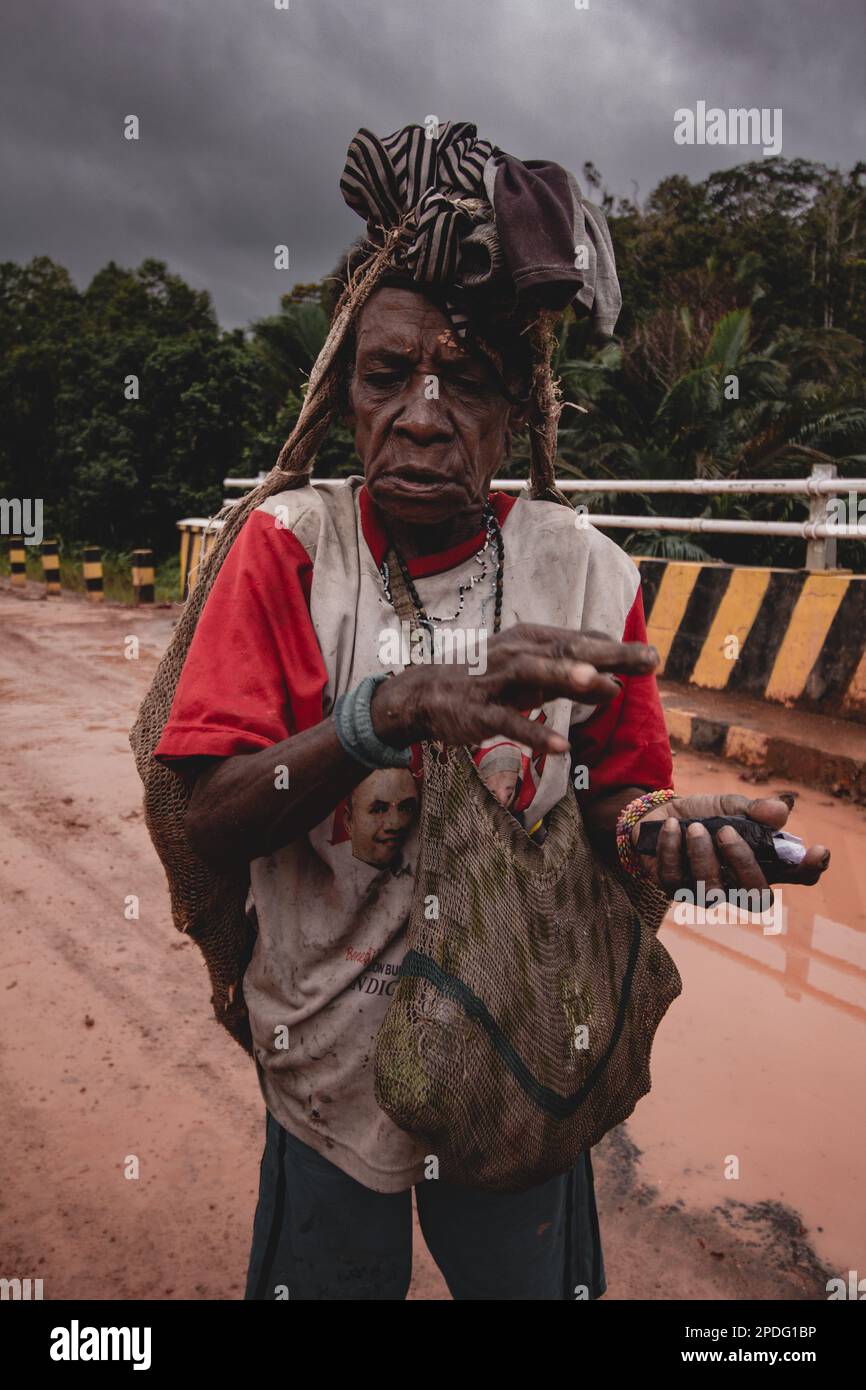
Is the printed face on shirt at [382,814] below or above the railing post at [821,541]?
below

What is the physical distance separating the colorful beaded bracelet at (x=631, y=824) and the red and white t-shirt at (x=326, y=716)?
98 millimetres

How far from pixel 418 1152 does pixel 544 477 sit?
101cm

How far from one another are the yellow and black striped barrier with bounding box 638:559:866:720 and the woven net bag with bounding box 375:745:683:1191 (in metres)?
3.27

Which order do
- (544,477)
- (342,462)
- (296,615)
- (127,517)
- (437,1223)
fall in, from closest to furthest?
1. (296,615)
2. (437,1223)
3. (544,477)
4. (342,462)
5. (127,517)

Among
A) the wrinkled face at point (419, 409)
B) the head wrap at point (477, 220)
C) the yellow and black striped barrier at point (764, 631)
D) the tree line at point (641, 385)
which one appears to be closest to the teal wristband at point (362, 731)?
the wrinkled face at point (419, 409)

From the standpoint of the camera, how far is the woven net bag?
1163mm

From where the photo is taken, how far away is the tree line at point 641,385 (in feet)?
37.5

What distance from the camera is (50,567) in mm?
12211

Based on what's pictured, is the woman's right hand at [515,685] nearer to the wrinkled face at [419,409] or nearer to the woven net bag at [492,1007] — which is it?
the woven net bag at [492,1007]

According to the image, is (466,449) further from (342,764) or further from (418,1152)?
(418,1152)

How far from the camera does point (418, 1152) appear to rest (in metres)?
1.35

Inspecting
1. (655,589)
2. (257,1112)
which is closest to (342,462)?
(655,589)
